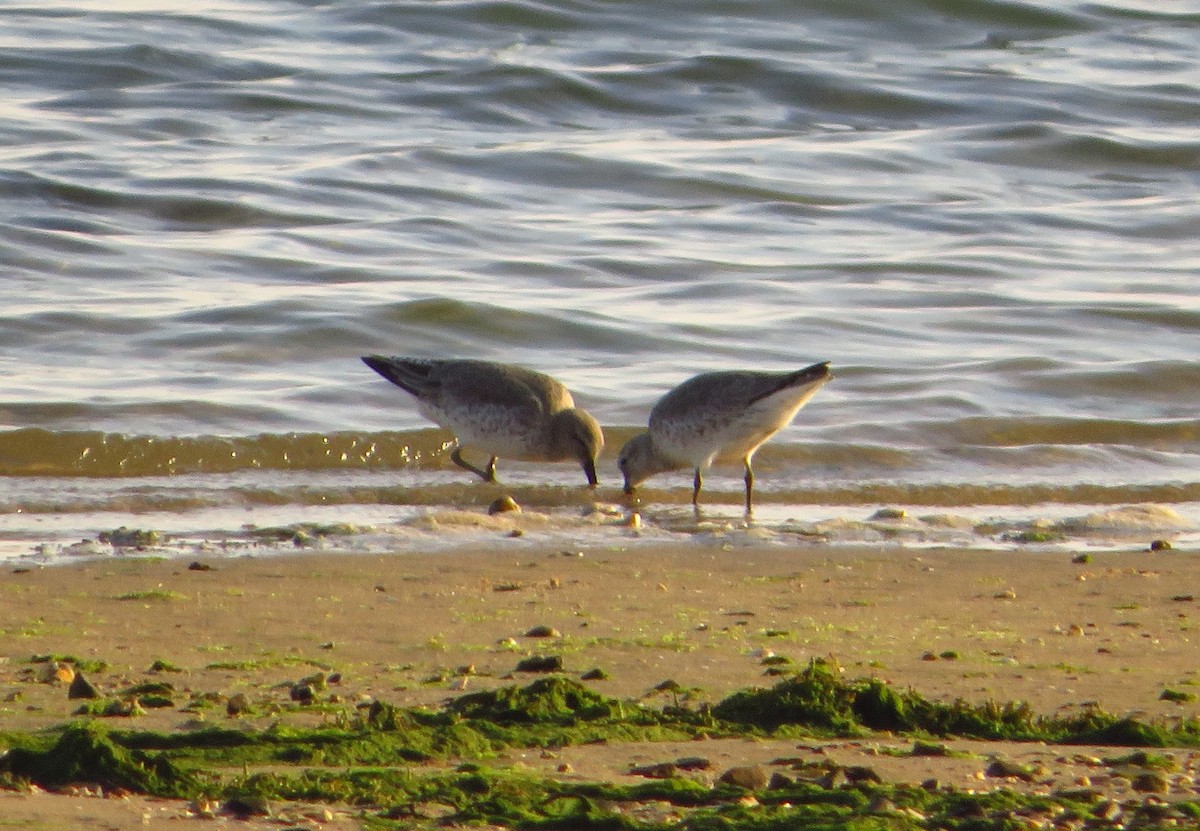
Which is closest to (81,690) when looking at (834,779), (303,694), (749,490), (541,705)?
(303,694)

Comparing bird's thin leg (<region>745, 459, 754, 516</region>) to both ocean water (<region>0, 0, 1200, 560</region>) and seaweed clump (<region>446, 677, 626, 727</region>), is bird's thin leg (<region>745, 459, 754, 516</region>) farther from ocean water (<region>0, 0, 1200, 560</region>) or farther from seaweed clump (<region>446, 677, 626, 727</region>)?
seaweed clump (<region>446, 677, 626, 727</region>)

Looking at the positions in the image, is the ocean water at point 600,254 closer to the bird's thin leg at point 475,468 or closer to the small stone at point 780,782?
the bird's thin leg at point 475,468

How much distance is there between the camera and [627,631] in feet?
15.4

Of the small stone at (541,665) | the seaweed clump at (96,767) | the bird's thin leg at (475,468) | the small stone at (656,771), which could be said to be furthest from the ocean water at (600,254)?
the small stone at (656,771)

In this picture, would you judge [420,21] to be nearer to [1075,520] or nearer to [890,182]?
[890,182]

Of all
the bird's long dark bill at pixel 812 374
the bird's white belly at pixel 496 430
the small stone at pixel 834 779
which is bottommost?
the small stone at pixel 834 779

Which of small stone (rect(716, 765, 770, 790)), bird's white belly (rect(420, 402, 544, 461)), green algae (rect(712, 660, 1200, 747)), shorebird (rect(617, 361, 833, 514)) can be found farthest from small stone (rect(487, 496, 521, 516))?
small stone (rect(716, 765, 770, 790))

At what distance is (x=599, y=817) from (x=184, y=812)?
0.65 metres

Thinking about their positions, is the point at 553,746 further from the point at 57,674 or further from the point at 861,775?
the point at 57,674

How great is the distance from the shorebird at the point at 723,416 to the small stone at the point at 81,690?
392cm

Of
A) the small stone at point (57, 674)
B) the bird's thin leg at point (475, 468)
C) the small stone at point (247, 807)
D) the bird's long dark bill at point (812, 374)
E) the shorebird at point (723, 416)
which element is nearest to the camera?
the small stone at point (247, 807)

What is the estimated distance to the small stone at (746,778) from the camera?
324cm

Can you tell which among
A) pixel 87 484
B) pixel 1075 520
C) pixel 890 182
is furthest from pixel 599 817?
pixel 890 182

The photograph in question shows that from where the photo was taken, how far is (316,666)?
4.22m
